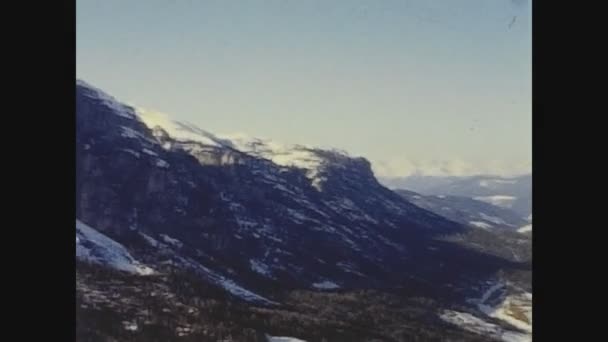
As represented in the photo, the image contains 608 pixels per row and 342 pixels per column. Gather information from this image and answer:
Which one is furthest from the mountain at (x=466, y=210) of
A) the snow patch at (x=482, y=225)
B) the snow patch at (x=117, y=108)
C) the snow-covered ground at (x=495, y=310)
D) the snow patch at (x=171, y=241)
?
the snow patch at (x=117, y=108)

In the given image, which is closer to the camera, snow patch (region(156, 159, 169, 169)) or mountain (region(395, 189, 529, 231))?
mountain (region(395, 189, 529, 231))

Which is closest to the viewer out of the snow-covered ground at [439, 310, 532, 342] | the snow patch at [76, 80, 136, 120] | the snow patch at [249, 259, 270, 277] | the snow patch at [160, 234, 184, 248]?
the snow-covered ground at [439, 310, 532, 342]

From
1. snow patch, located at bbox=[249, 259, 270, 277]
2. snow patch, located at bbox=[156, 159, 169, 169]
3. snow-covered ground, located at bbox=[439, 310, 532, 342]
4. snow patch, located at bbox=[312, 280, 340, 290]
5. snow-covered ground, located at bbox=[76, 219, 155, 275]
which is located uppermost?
snow patch, located at bbox=[156, 159, 169, 169]

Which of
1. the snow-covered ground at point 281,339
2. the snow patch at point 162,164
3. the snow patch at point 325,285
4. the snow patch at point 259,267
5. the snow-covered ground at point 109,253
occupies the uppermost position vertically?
the snow patch at point 162,164

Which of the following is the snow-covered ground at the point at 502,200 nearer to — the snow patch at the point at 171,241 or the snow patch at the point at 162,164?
the snow patch at the point at 171,241

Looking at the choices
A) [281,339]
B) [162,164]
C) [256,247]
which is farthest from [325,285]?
[162,164]

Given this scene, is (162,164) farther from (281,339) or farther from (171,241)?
(281,339)

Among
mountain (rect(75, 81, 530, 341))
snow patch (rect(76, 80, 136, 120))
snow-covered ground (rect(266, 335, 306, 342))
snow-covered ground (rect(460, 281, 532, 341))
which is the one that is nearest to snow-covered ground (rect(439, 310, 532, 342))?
snow-covered ground (rect(460, 281, 532, 341))

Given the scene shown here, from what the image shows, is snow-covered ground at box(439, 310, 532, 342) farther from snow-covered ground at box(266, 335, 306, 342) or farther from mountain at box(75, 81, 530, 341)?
snow-covered ground at box(266, 335, 306, 342)

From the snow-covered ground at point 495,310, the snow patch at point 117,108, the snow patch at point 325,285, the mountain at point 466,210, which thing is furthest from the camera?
the snow patch at point 117,108
